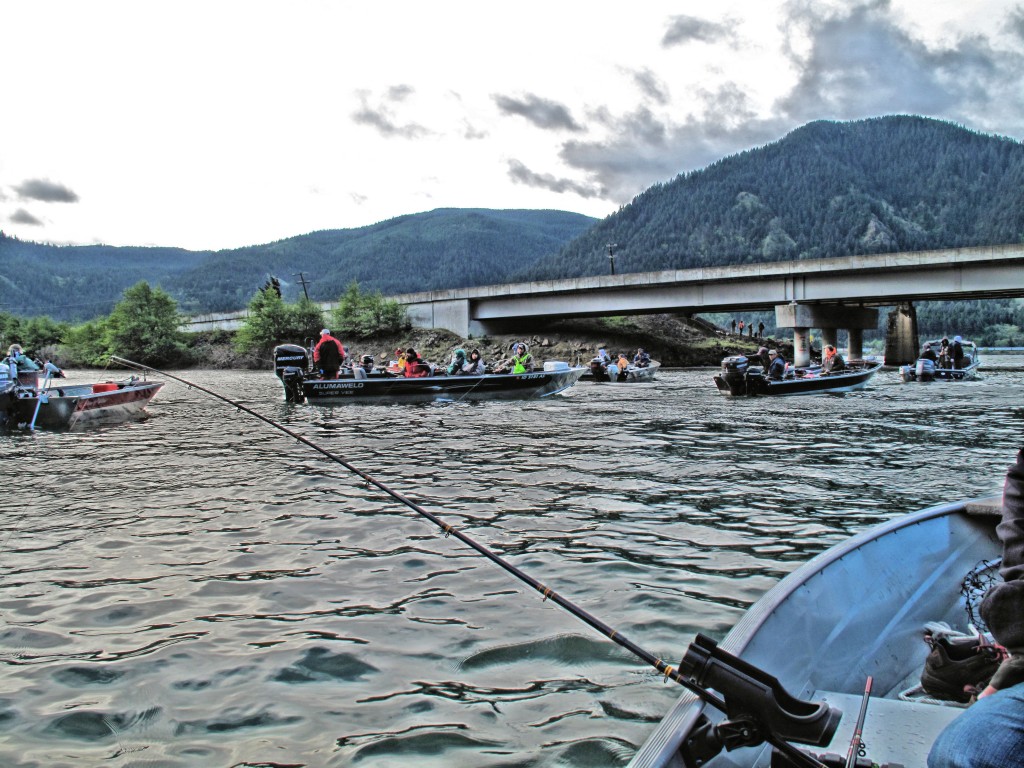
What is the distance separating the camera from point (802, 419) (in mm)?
18078

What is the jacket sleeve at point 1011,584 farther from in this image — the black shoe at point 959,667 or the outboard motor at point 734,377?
the outboard motor at point 734,377

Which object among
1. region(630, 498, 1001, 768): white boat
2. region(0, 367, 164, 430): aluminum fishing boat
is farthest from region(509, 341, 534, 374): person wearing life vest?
region(630, 498, 1001, 768): white boat

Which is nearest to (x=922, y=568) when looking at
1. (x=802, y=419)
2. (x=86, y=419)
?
(x=802, y=419)

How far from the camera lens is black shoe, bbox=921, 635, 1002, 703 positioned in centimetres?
331

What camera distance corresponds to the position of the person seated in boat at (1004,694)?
6.90 ft

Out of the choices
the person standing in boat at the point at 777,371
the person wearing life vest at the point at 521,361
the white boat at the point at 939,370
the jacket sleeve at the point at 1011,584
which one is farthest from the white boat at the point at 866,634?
the white boat at the point at 939,370

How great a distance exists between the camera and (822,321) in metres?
50.6

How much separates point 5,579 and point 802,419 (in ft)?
53.6

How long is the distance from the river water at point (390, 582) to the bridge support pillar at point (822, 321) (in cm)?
3588

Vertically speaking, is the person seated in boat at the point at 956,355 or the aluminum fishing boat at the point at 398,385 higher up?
the person seated in boat at the point at 956,355

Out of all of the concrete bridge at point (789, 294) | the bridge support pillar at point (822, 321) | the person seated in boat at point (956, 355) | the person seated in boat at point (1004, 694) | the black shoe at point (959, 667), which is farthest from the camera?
the bridge support pillar at point (822, 321)

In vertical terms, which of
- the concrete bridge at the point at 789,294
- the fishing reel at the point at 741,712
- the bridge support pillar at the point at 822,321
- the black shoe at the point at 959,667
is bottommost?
the black shoe at the point at 959,667

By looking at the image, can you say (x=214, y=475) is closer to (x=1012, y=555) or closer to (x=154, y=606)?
(x=154, y=606)

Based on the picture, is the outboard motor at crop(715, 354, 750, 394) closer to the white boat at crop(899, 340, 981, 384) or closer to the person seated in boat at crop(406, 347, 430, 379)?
the person seated in boat at crop(406, 347, 430, 379)
